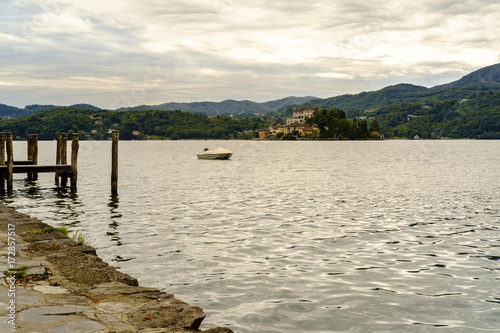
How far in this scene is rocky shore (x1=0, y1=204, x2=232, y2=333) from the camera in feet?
19.3

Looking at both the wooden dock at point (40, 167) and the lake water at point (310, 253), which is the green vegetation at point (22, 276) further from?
the wooden dock at point (40, 167)

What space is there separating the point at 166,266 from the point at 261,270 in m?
2.75

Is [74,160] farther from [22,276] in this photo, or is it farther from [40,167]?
[22,276]

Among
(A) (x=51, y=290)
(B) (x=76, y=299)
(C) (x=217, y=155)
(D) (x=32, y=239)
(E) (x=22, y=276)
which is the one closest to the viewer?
(B) (x=76, y=299)

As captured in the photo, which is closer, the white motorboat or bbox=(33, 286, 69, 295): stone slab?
bbox=(33, 286, 69, 295): stone slab

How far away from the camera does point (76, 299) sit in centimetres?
691

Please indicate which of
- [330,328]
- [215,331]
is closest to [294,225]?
[330,328]

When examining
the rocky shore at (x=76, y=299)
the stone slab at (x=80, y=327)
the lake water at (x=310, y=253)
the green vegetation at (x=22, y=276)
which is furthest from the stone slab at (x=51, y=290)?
the lake water at (x=310, y=253)

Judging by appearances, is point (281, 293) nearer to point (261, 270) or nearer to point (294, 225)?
point (261, 270)

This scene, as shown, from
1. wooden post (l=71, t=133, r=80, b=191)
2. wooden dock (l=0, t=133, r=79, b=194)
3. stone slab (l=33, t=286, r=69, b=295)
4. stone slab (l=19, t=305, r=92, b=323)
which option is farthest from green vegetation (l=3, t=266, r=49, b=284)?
wooden post (l=71, t=133, r=80, b=191)

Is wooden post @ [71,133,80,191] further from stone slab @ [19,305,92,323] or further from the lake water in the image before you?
stone slab @ [19,305,92,323]

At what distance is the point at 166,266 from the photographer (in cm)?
1225

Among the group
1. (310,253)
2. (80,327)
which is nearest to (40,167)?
(310,253)

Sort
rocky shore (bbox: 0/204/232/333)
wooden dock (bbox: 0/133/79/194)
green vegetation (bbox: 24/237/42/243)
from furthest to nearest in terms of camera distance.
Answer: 1. wooden dock (bbox: 0/133/79/194)
2. green vegetation (bbox: 24/237/42/243)
3. rocky shore (bbox: 0/204/232/333)
